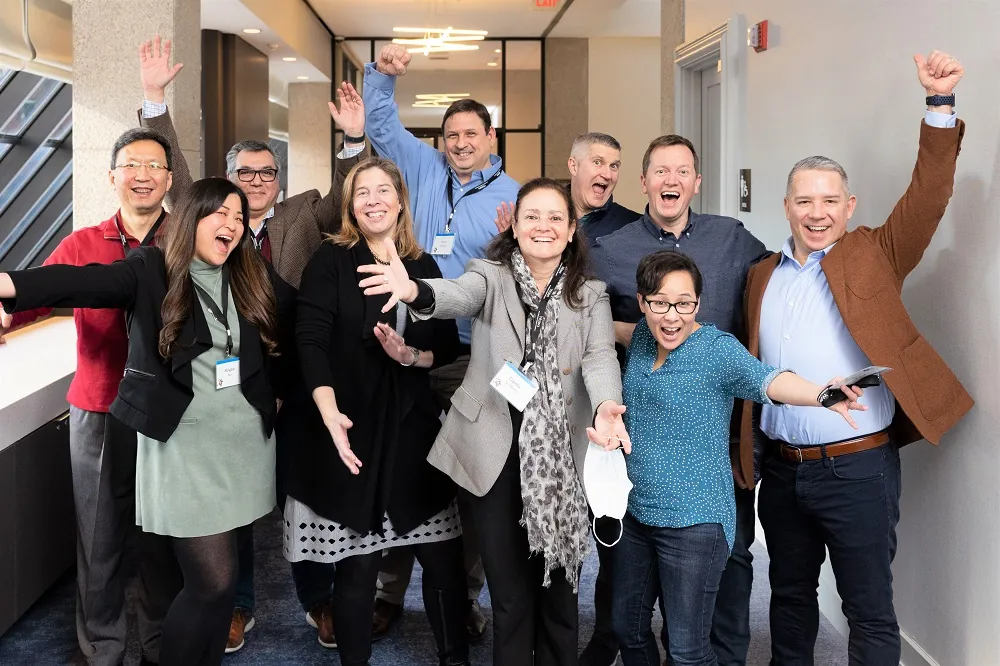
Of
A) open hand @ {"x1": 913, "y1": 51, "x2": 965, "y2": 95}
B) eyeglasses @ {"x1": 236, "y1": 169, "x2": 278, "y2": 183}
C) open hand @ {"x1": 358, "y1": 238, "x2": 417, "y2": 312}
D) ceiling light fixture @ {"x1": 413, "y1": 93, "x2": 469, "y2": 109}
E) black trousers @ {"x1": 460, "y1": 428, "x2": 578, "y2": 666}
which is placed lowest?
black trousers @ {"x1": 460, "y1": 428, "x2": 578, "y2": 666}

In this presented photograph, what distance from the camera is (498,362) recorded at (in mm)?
2586

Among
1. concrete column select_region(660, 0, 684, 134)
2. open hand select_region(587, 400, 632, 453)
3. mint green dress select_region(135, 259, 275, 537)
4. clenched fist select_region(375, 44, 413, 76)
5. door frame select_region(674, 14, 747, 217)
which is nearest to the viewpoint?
open hand select_region(587, 400, 632, 453)

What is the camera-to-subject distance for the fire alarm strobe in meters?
4.52

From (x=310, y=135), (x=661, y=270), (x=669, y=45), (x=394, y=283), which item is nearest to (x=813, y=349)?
(x=661, y=270)

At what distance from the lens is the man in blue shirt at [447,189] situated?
351cm

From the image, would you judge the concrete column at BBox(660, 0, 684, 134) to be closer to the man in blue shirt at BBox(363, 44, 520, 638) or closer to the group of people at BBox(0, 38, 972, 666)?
the man in blue shirt at BBox(363, 44, 520, 638)

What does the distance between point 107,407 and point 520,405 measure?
137 cm

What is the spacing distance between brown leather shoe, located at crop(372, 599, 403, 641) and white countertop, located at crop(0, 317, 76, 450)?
150cm

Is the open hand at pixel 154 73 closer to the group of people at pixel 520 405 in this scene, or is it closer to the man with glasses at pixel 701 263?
the group of people at pixel 520 405

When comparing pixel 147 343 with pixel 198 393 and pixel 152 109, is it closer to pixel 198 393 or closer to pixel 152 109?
pixel 198 393

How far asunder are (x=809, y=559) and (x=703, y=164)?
399 cm

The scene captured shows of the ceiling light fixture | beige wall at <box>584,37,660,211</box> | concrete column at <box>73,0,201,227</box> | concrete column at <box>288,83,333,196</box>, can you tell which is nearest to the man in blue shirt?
concrete column at <box>73,0,201,227</box>

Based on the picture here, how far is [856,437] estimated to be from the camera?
265 cm

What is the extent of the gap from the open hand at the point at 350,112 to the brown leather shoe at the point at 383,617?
184 centimetres
